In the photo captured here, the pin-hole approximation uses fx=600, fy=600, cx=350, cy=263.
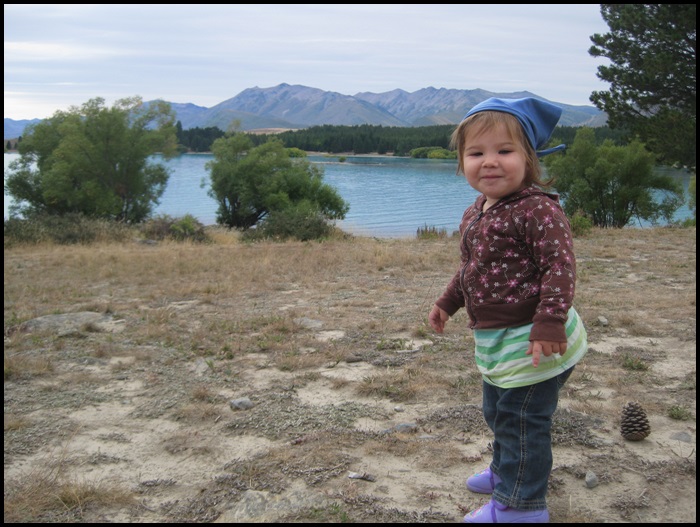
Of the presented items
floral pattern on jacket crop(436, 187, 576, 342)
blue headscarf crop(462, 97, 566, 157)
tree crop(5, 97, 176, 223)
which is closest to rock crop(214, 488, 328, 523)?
floral pattern on jacket crop(436, 187, 576, 342)

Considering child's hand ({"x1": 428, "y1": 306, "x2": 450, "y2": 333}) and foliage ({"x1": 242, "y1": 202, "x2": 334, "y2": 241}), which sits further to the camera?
foliage ({"x1": 242, "y1": 202, "x2": 334, "y2": 241})

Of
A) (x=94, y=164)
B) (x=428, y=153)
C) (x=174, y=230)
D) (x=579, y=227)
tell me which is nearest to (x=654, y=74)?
(x=579, y=227)

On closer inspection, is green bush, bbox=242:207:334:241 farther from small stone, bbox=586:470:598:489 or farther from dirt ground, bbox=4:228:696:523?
small stone, bbox=586:470:598:489

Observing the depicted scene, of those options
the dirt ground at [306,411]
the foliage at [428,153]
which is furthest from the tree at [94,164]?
the foliage at [428,153]

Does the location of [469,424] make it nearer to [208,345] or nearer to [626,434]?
[626,434]

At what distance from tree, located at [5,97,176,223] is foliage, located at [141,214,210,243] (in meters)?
5.19

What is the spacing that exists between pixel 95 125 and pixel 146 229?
979 cm

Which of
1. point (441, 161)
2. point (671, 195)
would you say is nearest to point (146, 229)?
point (671, 195)

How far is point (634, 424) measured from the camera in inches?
118

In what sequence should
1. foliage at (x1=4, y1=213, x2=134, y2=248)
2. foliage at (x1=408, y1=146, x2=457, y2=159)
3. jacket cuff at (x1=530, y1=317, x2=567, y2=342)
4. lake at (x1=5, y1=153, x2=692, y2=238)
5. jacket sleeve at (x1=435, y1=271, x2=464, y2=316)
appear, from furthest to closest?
foliage at (x1=408, y1=146, x2=457, y2=159) → lake at (x1=5, y1=153, x2=692, y2=238) → foliage at (x1=4, y1=213, x2=134, y2=248) → jacket sleeve at (x1=435, y1=271, x2=464, y2=316) → jacket cuff at (x1=530, y1=317, x2=567, y2=342)

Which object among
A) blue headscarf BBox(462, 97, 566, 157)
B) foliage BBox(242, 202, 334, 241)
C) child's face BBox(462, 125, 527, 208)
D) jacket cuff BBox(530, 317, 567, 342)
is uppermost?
blue headscarf BBox(462, 97, 566, 157)

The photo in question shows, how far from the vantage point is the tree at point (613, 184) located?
89.7 ft

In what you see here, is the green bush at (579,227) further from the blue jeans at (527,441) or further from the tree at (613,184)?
the tree at (613,184)

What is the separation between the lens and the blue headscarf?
215 centimetres
